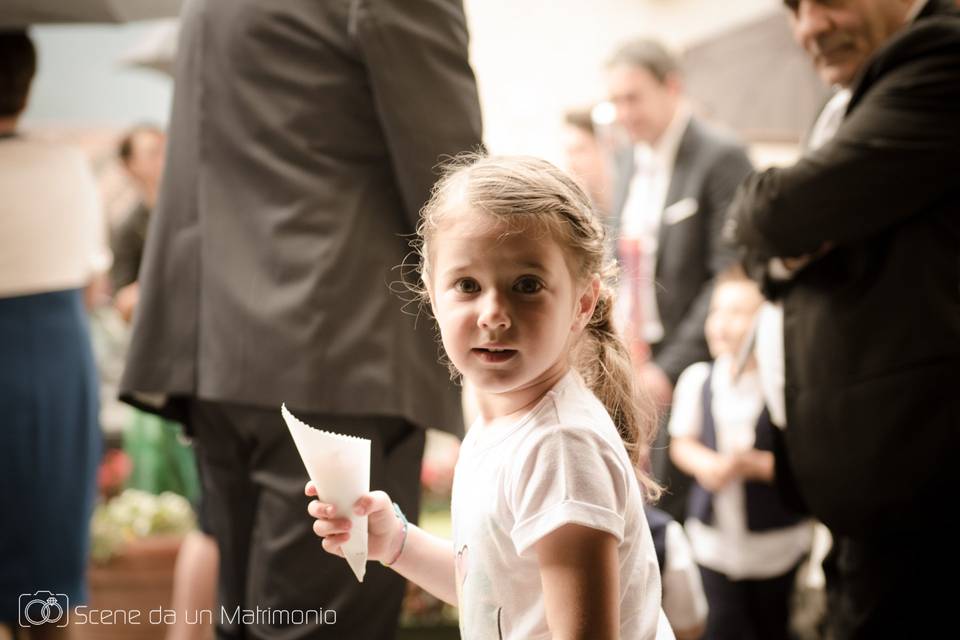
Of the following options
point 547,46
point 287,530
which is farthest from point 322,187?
point 547,46

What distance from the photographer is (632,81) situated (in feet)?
11.3

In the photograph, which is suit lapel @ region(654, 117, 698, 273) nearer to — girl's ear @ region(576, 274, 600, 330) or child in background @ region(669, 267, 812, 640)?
child in background @ region(669, 267, 812, 640)

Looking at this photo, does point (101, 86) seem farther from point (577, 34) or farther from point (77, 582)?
point (77, 582)

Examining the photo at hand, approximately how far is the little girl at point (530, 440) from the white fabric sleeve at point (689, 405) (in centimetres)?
177

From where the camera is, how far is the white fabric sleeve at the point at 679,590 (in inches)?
73.8

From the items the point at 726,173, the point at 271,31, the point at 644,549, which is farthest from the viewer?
the point at 726,173

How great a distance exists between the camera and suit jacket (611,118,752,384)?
3211 mm

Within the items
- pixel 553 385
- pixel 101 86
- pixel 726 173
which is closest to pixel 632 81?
pixel 726 173

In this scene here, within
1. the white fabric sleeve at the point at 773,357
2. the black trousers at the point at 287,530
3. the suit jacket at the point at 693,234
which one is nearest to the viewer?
the black trousers at the point at 287,530

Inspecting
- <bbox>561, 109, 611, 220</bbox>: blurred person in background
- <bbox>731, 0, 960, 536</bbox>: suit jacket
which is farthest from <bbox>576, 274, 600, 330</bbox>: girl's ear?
<bbox>561, 109, 611, 220</bbox>: blurred person in background

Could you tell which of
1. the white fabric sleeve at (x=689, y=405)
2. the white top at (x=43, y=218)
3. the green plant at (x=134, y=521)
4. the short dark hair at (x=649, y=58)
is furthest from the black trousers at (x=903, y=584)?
the green plant at (x=134, y=521)

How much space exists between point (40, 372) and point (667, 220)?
5.98 feet

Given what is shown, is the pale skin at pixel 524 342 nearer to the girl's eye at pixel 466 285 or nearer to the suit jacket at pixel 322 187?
the girl's eye at pixel 466 285

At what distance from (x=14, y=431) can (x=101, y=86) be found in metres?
3.32
